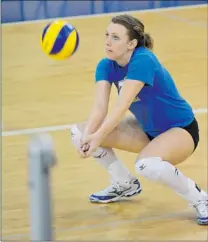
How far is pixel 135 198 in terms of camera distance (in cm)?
411

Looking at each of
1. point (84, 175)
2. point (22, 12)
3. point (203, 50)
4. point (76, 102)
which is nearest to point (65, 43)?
point (84, 175)

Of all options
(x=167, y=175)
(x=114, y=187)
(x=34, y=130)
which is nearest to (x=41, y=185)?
(x=167, y=175)

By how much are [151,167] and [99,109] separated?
43 centimetres

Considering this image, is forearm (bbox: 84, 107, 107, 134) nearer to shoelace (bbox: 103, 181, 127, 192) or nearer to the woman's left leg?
the woman's left leg

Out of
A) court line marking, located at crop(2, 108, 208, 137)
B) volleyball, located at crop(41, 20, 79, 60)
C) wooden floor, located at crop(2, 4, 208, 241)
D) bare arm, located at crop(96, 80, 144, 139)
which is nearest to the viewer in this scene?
bare arm, located at crop(96, 80, 144, 139)

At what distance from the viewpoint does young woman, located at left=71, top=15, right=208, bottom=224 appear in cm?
354

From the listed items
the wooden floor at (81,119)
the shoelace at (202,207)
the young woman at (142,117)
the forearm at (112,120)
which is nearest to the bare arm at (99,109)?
the young woman at (142,117)

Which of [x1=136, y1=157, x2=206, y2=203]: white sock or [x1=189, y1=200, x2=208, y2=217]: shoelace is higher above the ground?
[x1=136, y1=157, x2=206, y2=203]: white sock

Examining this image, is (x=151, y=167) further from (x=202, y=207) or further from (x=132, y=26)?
(x=132, y=26)

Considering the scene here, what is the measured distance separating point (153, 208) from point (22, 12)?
7.38 meters

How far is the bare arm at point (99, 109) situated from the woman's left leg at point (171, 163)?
28cm

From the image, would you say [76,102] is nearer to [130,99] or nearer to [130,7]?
[130,99]

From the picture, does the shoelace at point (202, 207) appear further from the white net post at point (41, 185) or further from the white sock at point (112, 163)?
the white net post at point (41, 185)

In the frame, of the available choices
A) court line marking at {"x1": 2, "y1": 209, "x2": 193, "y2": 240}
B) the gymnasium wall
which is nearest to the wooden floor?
court line marking at {"x1": 2, "y1": 209, "x2": 193, "y2": 240}
